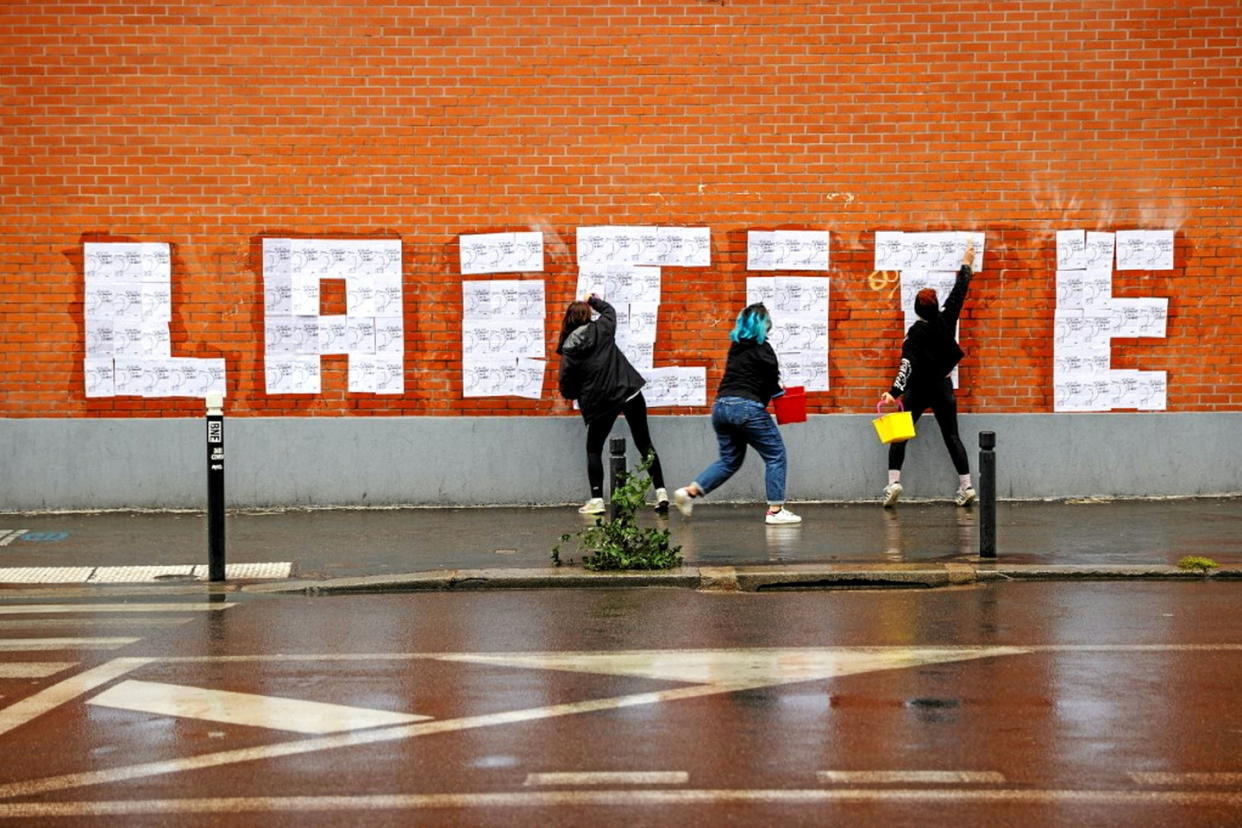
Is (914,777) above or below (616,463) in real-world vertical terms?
below

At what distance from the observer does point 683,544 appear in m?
12.9

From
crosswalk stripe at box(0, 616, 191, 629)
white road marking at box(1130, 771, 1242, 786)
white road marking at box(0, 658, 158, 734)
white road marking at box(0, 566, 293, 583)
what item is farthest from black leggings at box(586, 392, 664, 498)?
white road marking at box(1130, 771, 1242, 786)

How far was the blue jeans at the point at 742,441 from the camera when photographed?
1386 centimetres

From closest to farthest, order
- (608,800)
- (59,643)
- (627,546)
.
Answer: (608,800) < (59,643) < (627,546)

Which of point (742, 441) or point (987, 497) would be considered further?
point (742, 441)

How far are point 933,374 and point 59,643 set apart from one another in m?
8.52

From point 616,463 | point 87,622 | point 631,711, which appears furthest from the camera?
point 616,463

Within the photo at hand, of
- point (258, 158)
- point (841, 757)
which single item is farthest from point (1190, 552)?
point (258, 158)

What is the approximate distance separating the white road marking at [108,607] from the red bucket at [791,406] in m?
5.34

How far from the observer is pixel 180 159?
1556cm

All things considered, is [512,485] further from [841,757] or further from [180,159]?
[841,757]

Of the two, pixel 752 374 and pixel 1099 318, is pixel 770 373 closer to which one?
pixel 752 374

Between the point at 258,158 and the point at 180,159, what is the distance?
2.36 ft

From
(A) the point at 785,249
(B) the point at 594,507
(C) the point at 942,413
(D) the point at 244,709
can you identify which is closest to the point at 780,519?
(B) the point at 594,507
